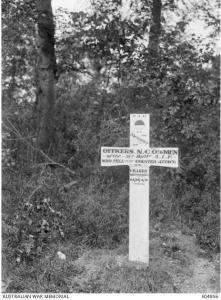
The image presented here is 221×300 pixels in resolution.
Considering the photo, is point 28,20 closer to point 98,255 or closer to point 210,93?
point 210,93

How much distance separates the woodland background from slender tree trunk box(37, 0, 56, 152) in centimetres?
1

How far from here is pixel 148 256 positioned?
13.6ft

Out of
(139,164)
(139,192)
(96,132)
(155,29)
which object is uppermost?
(155,29)

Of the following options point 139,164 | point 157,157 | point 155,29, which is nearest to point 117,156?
point 139,164

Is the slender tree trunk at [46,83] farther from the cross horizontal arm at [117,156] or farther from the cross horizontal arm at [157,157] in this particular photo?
the cross horizontal arm at [157,157]

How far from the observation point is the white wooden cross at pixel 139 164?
405cm

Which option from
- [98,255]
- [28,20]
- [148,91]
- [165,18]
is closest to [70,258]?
[98,255]

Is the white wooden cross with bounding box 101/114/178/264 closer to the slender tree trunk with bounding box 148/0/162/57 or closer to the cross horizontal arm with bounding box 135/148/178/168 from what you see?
the cross horizontal arm with bounding box 135/148/178/168

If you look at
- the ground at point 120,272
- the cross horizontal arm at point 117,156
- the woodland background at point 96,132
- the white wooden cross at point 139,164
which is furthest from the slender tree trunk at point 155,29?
the ground at point 120,272

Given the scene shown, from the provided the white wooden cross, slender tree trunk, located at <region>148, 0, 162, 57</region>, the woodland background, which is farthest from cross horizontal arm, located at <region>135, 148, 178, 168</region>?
slender tree trunk, located at <region>148, 0, 162, 57</region>

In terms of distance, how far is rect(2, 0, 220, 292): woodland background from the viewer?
4.25 meters

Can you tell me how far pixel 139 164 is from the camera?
407cm

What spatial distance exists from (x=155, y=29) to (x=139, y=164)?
3039 millimetres

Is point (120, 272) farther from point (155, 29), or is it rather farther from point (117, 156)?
point (155, 29)
